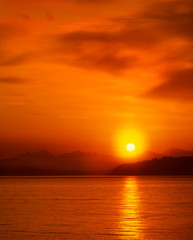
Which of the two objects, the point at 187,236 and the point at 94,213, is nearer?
the point at 187,236

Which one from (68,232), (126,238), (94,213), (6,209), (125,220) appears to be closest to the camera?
(126,238)

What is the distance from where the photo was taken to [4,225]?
4762 centimetres

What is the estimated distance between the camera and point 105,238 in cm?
3953

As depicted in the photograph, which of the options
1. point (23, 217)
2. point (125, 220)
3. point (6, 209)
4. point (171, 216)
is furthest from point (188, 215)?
point (6, 209)

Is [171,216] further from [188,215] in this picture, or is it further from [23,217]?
[23,217]

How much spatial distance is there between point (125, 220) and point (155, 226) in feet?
17.8

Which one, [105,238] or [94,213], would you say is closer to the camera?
[105,238]

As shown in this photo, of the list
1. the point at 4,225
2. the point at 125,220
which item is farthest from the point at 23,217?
the point at 125,220

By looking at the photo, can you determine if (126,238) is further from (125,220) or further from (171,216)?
(171,216)

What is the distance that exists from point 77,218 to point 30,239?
15176 millimetres

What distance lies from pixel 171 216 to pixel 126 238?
59.0 ft

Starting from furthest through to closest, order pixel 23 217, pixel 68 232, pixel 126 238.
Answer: pixel 23 217, pixel 68 232, pixel 126 238

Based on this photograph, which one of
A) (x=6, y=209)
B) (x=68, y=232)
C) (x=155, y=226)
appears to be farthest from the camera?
(x=6, y=209)

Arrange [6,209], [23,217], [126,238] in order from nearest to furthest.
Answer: [126,238] < [23,217] < [6,209]
